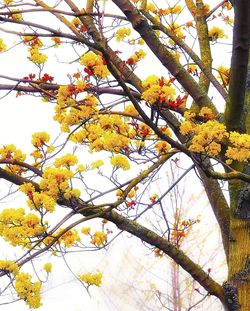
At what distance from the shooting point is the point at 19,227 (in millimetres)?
2350

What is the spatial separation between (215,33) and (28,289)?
278 centimetres

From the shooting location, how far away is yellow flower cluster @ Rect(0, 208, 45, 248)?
2.31m

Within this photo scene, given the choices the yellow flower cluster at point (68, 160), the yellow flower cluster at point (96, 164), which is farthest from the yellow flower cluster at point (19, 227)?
the yellow flower cluster at point (96, 164)

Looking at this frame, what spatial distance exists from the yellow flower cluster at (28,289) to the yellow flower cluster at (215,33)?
271 centimetres

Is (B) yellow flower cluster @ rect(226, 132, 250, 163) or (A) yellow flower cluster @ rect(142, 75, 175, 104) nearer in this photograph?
(A) yellow flower cluster @ rect(142, 75, 175, 104)

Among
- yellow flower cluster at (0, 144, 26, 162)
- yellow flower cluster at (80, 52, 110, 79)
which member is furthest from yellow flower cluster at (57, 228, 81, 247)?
yellow flower cluster at (80, 52, 110, 79)

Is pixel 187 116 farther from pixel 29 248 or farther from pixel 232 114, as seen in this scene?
pixel 29 248

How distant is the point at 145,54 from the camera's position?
3.63 meters

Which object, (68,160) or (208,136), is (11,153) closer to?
(68,160)

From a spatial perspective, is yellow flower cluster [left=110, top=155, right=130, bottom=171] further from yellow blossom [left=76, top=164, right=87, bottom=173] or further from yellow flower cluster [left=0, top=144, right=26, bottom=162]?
yellow flower cluster [left=0, top=144, right=26, bottom=162]

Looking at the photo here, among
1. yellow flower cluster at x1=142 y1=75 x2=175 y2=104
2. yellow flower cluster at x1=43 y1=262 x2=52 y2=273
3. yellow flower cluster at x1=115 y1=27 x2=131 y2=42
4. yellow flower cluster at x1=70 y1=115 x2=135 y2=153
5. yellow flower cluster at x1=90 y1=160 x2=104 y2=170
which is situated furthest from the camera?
yellow flower cluster at x1=115 y1=27 x2=131 y2=42

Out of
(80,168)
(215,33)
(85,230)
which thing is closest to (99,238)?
(85,230)

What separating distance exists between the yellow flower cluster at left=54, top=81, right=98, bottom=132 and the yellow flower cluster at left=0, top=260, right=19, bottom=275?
2.59 ft

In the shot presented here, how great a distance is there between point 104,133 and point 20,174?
0.86 metres
